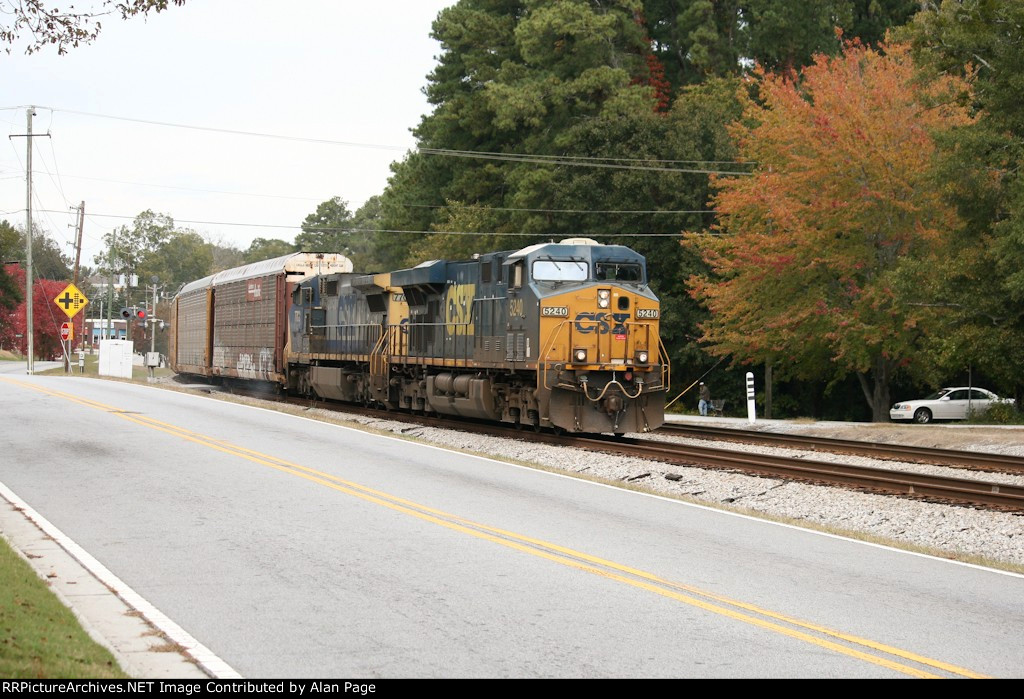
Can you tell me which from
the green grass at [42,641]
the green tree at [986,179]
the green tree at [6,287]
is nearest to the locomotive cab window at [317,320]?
the green tree at [986,179]

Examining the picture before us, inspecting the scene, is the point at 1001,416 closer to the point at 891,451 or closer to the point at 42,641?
the point at 891,451

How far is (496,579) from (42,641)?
3.79m

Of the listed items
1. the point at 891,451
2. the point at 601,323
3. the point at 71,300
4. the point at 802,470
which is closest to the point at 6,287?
the point at 71,300

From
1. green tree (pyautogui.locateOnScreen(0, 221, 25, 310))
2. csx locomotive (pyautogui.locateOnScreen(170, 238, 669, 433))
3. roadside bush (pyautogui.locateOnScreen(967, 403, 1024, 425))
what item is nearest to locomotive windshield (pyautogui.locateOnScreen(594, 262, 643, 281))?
csx locomotive (pyautogui.locateOnScreen(170, 238, 669, 433))

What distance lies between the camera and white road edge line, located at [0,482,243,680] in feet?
22.9

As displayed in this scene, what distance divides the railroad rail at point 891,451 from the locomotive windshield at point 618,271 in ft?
15.4

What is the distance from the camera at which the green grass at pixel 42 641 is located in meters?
6.52

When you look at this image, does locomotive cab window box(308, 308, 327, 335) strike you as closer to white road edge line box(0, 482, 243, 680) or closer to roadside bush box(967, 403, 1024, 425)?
roadside bush box(967, 403, 1024, 425)

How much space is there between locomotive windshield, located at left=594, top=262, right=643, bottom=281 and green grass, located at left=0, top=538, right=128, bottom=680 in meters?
17.2

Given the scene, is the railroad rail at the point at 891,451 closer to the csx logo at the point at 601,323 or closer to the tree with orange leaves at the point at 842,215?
the csx logo at the point at 601,323

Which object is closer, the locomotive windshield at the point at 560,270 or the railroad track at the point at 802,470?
the railroad track at the point at 802,470

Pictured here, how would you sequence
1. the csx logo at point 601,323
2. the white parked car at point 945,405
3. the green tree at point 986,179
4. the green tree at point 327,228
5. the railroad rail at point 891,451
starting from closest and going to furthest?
the railroad rail at point 891,451 → the csx logo at point 601,323 → the green tree at point 986,179 → the white parked car at point 945,405 → the green tree at point 327,228

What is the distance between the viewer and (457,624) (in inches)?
319
